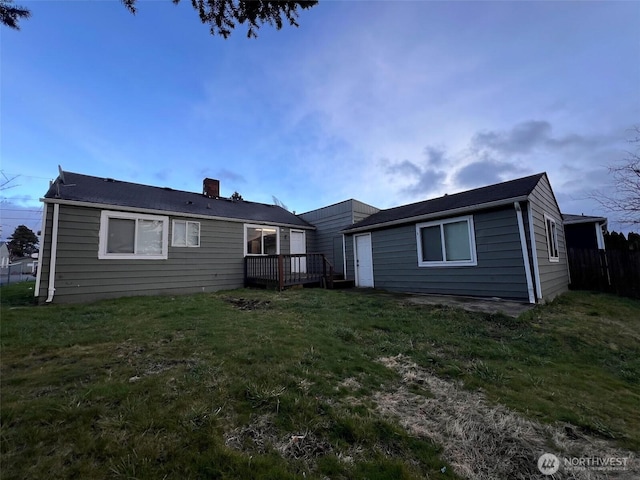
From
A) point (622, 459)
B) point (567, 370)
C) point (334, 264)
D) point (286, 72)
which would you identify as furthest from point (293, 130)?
point (622, 459)

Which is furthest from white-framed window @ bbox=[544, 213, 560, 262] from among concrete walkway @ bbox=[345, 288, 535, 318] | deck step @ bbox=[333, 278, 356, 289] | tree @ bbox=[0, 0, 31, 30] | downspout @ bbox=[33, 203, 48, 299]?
downspout @ bbox=[33, 203, 48, 299]

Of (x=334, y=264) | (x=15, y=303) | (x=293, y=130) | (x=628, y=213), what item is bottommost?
(x=15, y=303)

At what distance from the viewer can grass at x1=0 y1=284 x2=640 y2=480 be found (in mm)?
1707

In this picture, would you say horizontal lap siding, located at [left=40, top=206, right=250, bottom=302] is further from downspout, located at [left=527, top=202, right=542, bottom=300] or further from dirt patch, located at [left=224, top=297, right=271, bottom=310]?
downspout, located at [left=527, top=202, right=542, bottom=300]

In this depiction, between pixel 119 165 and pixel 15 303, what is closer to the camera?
pixel 15 303

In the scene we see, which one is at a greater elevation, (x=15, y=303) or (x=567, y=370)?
(x=15, y=303)

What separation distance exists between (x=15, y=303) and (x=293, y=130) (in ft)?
38.1

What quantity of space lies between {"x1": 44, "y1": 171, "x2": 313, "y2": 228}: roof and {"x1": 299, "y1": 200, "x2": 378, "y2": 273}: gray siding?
985 mm

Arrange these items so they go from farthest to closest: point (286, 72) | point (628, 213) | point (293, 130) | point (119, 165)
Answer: point (293, 130) < point (119, 165) < point (286, 72) < point (628, 213)

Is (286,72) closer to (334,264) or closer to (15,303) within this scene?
(334,264)

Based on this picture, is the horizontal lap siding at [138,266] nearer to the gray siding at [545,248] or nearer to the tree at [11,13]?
the tree at [11,13]

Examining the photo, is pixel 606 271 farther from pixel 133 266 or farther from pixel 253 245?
pixel 133 266

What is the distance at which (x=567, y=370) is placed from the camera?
3.46m

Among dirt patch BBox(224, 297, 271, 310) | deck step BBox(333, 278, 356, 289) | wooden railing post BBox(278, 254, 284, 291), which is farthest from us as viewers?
deck step BBox(333, 278, 356, 289)
